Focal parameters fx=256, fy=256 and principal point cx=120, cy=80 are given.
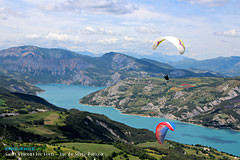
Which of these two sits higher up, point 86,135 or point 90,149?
point 90,149

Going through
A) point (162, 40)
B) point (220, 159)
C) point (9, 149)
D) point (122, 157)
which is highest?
point (162, 40)

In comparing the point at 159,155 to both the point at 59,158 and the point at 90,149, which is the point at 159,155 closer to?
the point at 90,149

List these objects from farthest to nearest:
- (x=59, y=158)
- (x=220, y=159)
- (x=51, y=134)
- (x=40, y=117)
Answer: (x=40, y=117) → (x=220, y=159) → (x=51, y=134) → (x=59, y=158)

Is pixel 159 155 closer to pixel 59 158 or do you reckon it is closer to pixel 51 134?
pixel 51 134

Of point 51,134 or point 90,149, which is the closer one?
point 90,149

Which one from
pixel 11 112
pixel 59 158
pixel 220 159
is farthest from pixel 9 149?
pixel 11 112

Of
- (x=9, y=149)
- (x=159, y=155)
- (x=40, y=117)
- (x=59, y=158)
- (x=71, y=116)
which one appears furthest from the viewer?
(x=71, y=116)

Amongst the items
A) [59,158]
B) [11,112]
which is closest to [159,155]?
[59,158]

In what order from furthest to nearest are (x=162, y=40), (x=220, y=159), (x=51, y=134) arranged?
(x=220, y=159) < (x=51, y=134) < (x=162, y=40)

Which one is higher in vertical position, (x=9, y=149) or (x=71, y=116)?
(x=9, y=149)
